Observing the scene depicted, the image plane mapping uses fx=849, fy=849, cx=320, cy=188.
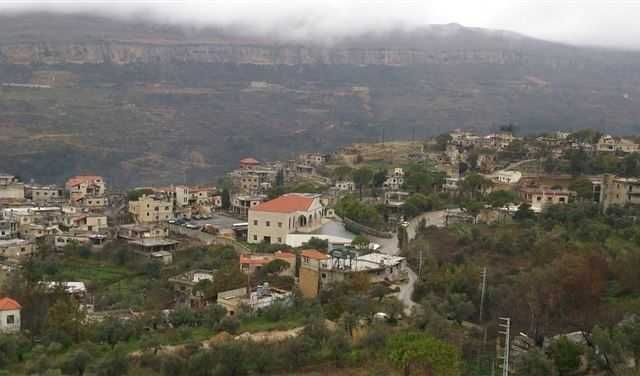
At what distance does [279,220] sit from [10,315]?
11.8 metres

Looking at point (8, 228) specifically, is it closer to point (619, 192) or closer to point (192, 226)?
point (192, 226)

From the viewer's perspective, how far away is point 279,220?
30734mm

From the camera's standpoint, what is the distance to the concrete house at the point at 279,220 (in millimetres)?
30684

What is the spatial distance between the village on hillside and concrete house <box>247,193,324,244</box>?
0.06 metres

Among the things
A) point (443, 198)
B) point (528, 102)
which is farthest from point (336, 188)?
point (528, 102)

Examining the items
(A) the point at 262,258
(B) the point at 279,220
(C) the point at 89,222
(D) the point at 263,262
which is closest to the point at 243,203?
(C) the point at 89,222

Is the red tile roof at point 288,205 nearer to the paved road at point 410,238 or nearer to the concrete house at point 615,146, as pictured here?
the paved road at point 410,238

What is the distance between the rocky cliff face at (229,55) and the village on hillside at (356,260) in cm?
5403

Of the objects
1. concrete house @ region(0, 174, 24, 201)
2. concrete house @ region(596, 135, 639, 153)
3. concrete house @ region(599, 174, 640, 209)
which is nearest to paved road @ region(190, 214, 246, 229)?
concrete house @ region(0, 174, 24, 201)

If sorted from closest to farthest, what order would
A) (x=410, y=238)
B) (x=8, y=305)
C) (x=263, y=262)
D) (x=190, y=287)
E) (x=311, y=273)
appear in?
(x=8, y=305) < (x=311, y=273) < (x=190, y=287) < (x=263, y=262) < (x=410, y=238)

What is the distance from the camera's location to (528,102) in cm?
9500

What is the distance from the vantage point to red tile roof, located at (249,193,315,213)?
30.9 meters

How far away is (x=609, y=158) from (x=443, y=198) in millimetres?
7537

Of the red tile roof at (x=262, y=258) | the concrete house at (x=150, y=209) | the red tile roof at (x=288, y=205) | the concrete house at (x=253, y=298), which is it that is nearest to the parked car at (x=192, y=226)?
the concrete house at (x=150, y=209)
